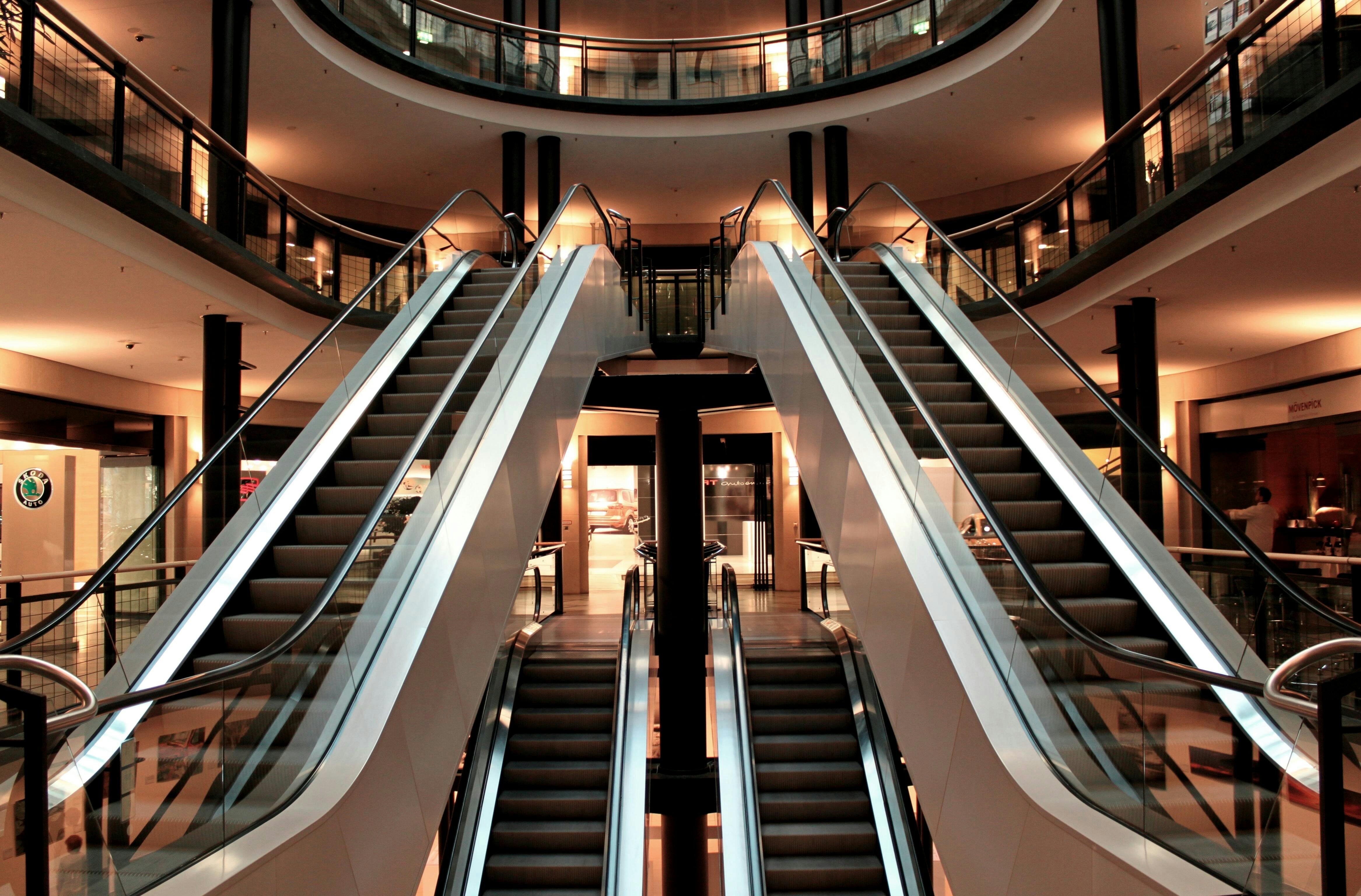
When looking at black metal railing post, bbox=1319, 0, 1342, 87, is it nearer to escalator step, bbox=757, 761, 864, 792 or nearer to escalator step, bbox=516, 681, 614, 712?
escalator step, bbox=757, 761, 864, 792

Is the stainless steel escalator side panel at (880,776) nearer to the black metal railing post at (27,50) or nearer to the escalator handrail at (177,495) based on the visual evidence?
the escalator handrail at (177,495)

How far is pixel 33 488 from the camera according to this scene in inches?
482

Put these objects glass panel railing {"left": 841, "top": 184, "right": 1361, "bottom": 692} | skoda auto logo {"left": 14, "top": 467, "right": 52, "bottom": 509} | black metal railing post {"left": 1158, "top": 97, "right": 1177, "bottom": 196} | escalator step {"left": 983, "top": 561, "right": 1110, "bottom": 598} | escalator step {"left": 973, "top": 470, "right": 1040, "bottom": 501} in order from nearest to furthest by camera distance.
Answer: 1. glass panel railing {"left": 841, "top": 184, "right": 1361, "bottom": 692}
2. escalator step {"left": 983, "top": 561, "right": 1110, "bottom": 598}
3. escalator step {"left": 973, "top": 470, "right": 1040, "bottom": 501}
4. black metal railing post {"left": 1158, "top": 97, "right": 1177, "bottom": 196}
5. skoda auto logo {"left": 14, "top": 467, "right": 52, "bottom": 509}

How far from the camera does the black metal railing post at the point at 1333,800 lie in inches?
83.7

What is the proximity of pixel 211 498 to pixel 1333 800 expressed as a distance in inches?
222

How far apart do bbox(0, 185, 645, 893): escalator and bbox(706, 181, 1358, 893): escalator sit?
90.8 inches

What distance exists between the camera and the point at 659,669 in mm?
12766

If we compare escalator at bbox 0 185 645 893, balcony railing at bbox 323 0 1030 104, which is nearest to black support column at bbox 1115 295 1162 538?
balcony railing at bbox 323 0 1030 104

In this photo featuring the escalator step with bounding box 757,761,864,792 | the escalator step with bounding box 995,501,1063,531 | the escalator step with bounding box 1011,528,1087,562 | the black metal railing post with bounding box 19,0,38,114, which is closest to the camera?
the escalator step with bounding box 1011,528,1087,562

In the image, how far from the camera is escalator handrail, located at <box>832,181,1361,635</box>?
4.14m

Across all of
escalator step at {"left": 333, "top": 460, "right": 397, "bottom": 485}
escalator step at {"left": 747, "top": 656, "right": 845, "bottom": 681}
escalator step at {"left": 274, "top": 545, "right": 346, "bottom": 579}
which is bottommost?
escalator step at {"left": 747, "top": 656, "right": 845, "bottom": 681}

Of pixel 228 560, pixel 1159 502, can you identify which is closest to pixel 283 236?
pixel 228 560

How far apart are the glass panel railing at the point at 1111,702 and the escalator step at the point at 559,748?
251 inches

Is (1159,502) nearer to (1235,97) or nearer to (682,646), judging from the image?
(1235,97)
